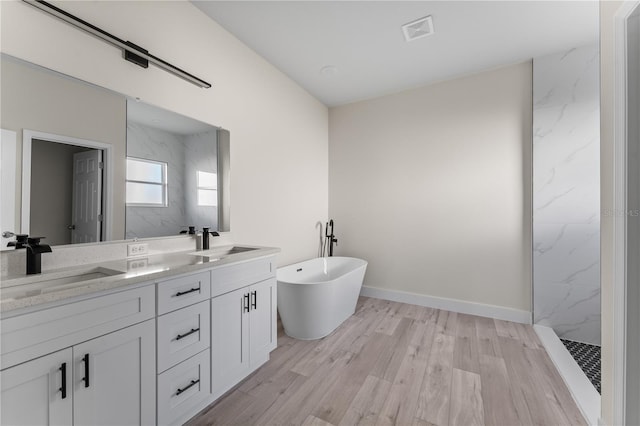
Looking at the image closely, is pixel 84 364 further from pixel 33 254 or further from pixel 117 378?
pixel 33 254

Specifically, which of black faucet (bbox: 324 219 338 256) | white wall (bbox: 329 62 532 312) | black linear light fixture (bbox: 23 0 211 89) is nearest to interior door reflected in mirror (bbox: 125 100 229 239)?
black linear light fixture (bbox: 23 0 211 89)

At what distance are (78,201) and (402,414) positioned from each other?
7.31ft

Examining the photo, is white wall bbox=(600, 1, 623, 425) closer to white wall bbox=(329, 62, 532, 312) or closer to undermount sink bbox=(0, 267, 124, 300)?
white wall bbox=(329, 62, 532, 312)

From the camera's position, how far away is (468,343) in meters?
2.39

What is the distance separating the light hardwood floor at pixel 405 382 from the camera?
1537mm

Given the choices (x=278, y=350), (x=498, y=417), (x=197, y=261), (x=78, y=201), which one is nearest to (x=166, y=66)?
(x=78, y=201)

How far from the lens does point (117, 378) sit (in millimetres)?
1153

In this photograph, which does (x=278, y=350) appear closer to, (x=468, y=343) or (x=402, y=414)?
(x=402, y=414)

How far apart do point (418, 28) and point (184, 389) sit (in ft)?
10.3

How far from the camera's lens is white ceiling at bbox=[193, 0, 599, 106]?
6.73 feet

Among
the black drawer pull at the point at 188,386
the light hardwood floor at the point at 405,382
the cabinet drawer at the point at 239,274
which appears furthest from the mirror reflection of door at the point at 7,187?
the light hardwood floor at the point at 405,382

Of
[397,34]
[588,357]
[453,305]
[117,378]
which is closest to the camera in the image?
Result: [117,378]

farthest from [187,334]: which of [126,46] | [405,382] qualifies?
[126,46]

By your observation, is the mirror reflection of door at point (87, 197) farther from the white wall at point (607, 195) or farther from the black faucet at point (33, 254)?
the white wall at point (607, 195)
